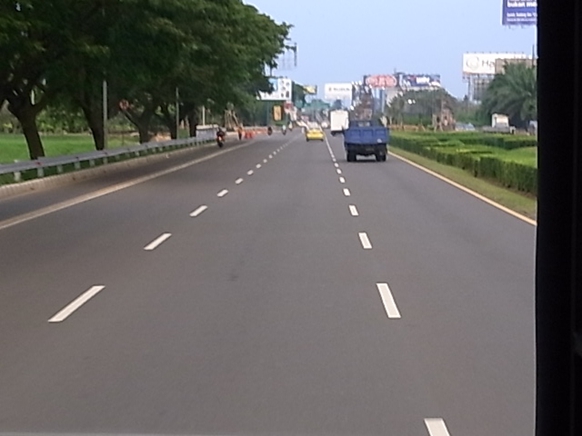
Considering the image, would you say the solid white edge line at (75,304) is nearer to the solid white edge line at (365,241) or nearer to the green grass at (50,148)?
the solid white edge line at (365,241)

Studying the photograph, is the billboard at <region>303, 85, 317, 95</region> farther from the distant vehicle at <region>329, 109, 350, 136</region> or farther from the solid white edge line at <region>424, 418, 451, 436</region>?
the solid white edge line at <region>424, 418, 451, 436</region>

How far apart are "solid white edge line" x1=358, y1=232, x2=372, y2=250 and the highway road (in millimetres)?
68

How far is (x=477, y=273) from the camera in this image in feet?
45.2

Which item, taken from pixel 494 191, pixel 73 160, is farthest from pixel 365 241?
pixel 73 160

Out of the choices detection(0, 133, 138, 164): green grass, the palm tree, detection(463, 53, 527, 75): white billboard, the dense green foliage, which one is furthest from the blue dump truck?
detection(463, 53, 527, 75): white billboard

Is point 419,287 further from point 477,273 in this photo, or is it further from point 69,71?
point 69,71

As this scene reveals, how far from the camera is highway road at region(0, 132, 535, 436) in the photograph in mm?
6996

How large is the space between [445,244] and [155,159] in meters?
37.3

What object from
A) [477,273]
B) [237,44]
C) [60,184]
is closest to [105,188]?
[60,184]

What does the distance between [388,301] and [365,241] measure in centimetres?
614

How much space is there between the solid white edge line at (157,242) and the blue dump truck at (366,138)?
30.6 metres

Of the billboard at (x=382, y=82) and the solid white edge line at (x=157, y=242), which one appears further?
the billboard at (x=382, y=82)

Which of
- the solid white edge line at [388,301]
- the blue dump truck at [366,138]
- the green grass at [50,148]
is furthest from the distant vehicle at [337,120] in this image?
the solid white edge line at [388,301]

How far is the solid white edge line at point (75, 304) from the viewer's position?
1066cm
